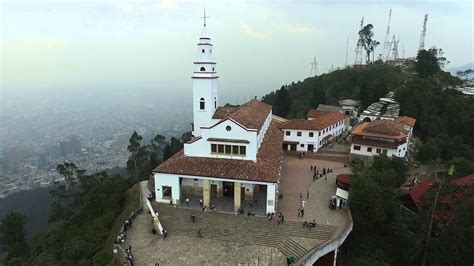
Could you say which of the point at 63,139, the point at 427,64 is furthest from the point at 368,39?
the point at 63,139

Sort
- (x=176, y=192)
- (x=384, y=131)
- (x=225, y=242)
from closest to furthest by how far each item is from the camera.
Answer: (x=225, y=242), (x=176, y=192), (x=384, y=131)

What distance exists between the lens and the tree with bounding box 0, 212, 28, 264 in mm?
33147

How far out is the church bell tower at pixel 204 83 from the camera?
2953 centimetres

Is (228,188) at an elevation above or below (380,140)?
below

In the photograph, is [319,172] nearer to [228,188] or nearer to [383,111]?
[228,188]

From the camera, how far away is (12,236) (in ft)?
110

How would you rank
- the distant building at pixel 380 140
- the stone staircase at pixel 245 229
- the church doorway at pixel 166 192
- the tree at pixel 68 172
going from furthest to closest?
the tree at pixel 68 172 → the distant building at pixel 380 140 → the church doorway at pixel 166 192 → the stone staircase at pixel 245 229

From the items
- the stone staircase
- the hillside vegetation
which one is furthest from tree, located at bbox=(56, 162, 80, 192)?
the hillside vegetation

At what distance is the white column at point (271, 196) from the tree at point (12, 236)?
26920 millimetres

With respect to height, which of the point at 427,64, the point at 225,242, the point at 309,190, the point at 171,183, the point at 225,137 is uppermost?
the point at 427,64

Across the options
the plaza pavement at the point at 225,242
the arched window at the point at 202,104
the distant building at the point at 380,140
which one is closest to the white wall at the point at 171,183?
the plaza pavement at the point at 225,242

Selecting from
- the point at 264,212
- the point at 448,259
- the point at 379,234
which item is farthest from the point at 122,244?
the point at 448,259

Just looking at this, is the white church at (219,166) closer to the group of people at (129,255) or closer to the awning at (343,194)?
the awning at (343,194)

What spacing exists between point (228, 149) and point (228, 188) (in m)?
3.71
